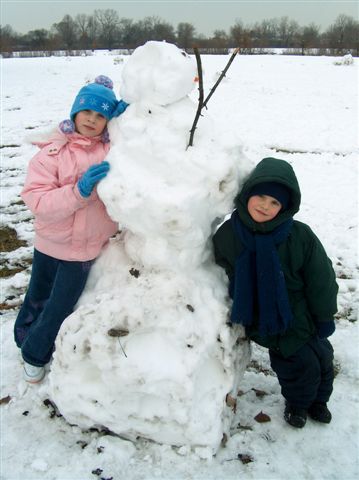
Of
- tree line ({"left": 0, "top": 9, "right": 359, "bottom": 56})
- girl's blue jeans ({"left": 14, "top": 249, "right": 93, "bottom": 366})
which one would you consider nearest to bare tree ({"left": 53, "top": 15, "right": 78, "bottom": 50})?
tree line ({"left": 0, "top": 9, "right": 359, "bottom": 56})

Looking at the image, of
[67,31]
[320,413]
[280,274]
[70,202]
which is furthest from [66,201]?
[67,31]

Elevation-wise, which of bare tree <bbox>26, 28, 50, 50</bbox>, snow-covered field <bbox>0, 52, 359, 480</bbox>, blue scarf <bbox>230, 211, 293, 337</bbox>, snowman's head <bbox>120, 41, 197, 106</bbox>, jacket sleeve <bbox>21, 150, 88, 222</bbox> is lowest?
snow-covered field <bbox>0, 52, 359, 480</bbox>

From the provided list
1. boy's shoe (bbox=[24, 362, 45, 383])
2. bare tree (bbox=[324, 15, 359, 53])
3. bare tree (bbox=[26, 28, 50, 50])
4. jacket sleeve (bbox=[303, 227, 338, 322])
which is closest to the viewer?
jacket sleeve (bbox=[303, 227, 338, 322])

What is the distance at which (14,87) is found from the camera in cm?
1537

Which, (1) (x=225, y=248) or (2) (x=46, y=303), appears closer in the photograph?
(1) (x=225, y=248)

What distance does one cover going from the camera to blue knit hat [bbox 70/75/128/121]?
2271 millimetres

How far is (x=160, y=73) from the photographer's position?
2.07 meters

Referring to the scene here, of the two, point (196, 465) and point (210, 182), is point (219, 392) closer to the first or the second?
point (196, 465)

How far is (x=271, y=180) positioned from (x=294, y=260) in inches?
16.1

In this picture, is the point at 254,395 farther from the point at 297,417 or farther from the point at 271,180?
the point at 271,180

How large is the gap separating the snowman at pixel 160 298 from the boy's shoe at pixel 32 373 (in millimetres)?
424

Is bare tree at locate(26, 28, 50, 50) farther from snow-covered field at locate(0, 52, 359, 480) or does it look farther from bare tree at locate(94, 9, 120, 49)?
snow-covered field at locate(0, 52, 359, 480)

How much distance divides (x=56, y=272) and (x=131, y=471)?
1135 mm

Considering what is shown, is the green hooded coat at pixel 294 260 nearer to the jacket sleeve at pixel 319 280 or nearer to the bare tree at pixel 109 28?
the jacket sleeve at pixel 319 280
